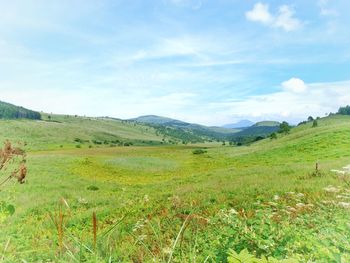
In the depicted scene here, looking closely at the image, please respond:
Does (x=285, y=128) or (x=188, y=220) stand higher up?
(x=285, y=128)

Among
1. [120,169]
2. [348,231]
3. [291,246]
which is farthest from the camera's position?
[120,169]

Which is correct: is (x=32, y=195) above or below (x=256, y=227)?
below

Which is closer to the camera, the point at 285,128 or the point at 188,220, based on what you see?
the point at 188,220

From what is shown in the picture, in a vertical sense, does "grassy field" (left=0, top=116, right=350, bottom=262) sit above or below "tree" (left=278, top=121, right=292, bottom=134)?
below

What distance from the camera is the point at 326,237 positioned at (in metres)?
6.46

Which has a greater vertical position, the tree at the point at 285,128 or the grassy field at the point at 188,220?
the tree at the point at 285,128

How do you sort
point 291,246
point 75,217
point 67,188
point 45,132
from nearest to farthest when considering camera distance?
point 291,246 → point 75,217 → point 67,188 → point 45,132

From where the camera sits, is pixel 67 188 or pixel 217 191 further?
pixel 67 188

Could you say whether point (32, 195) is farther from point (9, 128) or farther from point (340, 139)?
point (9, 128)

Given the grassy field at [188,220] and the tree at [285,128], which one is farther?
the tree at [285,128]

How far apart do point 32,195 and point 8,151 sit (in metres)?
19.5

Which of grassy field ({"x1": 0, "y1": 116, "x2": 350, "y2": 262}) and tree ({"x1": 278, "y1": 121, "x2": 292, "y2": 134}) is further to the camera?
tree ({"x1": 278, "y1": 121, "x2": 292, "y2": 134})

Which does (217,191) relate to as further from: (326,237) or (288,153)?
(288,153)

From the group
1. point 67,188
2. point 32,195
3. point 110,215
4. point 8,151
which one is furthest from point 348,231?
point 67,188
